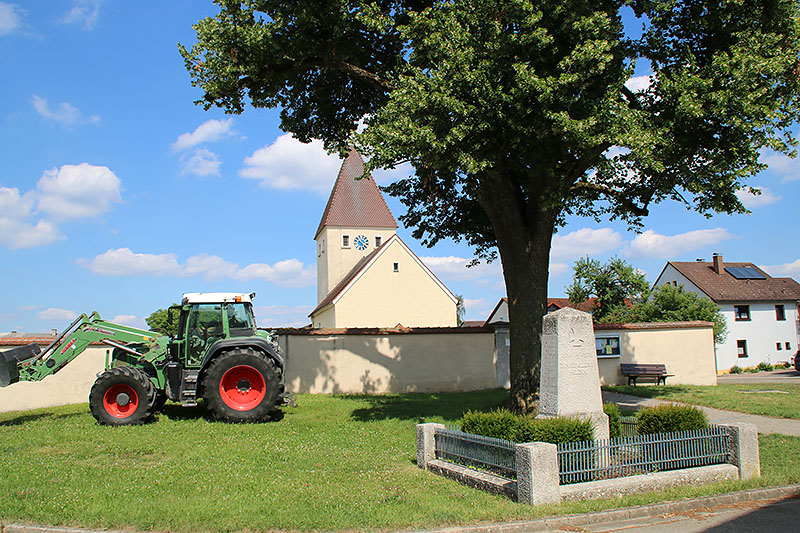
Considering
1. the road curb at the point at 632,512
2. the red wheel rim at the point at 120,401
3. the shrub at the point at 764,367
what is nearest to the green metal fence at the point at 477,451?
the road curb at the point at 632,512

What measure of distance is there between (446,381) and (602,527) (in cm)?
1408

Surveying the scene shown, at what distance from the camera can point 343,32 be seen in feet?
44.1

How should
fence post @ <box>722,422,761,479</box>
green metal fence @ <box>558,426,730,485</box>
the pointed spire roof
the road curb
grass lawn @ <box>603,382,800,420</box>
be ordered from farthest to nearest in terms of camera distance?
the pointed spire roof < grass lawn @ <box>603,382,800,420</box> < fence post @ <box>722,422,761,479</box> < green metal fence @ <box>558,426,730,485</box> < the road curb

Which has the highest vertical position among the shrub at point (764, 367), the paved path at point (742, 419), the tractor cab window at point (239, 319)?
the tractor cab window at point (239, 319)

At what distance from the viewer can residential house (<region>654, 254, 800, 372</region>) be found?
48969mm

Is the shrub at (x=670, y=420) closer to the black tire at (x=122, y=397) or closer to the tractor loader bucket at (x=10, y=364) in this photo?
the black tire at (x=122, y=397)

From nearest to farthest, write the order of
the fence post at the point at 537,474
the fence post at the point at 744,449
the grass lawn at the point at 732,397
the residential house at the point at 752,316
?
1. the fence post at the point at 537,474
2. the fence post at the point at 744,449
3. the grass lawn at the point at 732,397
4. the residential house at the point at 752,316

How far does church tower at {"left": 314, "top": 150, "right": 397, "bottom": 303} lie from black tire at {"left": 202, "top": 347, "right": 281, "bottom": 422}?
126 ft

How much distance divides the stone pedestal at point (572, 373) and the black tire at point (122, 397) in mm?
8255

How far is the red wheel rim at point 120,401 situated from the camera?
12555 millimetres

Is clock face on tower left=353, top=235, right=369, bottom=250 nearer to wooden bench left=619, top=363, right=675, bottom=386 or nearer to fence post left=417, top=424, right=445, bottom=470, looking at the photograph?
wooden bench left=619, top=363, right=675, bottom=386

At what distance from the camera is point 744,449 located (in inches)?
332

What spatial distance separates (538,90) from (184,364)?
952cm

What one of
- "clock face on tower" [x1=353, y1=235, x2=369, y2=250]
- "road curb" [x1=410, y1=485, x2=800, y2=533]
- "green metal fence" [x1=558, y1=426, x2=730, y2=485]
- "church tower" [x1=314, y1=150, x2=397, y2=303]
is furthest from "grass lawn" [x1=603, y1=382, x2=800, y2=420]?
"church tower" [x1=314, y1=150, x2=397, y2=303]
